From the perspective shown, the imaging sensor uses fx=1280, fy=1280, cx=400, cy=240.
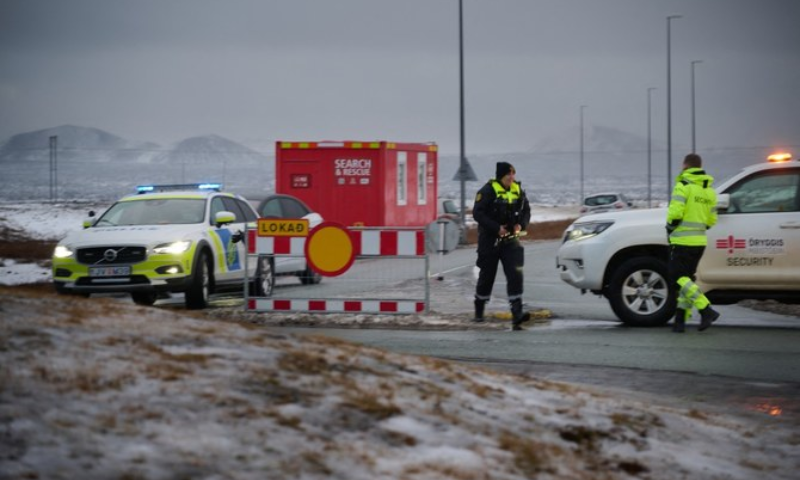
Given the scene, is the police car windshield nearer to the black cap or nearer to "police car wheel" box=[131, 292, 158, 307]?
"police car wheel" box=[131, 292, 158, 307]

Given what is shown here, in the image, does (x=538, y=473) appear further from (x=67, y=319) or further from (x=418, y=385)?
(x=67, y=319)

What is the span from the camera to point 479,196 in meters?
14.4

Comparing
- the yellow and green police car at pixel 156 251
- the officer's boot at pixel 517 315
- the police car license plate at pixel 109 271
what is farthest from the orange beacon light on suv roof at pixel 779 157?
the police car license plate at pixel 109 271

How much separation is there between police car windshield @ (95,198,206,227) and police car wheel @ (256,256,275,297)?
1701 mm

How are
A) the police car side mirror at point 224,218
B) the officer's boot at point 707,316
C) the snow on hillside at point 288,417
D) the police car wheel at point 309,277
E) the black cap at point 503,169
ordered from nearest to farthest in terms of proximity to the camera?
the snow on hillside at point 288,417 → the officer's boot at point 707,316 → the black cap at point 503,169 → the police car side mirror at point 224,218 → the police car wheel at point 309,277

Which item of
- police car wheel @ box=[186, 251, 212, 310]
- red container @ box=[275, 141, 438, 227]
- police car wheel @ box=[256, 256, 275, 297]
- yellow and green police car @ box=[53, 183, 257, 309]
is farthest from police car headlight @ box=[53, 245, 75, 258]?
red container @ box=[275, 141, 438, 227]

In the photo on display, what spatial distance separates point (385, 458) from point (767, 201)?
1008 centimetres

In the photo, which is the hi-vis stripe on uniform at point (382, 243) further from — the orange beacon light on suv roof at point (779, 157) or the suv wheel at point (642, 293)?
the orange beacon light on suv roof at point (779, 157)

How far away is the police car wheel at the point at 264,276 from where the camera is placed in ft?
53.0

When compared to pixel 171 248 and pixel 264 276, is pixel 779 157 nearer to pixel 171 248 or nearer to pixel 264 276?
pixel 264 276

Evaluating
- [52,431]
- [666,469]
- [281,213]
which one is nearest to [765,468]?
[666,469]

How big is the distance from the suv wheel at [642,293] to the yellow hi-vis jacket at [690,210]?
85cm

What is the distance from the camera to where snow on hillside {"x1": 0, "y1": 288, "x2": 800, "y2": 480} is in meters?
4.85

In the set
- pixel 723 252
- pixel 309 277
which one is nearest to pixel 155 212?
pixel 309 277
